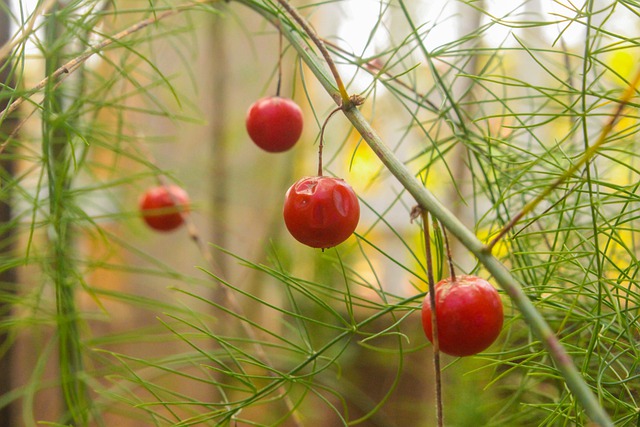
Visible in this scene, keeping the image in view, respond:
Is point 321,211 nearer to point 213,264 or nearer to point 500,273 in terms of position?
point 500,273

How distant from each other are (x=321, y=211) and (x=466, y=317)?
0.07m

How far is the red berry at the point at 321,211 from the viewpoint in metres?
0.25

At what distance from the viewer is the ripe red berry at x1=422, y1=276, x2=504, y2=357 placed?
23 cm

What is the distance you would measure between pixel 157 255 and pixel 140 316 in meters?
0.14

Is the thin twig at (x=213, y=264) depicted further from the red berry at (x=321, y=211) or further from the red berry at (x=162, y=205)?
the red berry at (x=321, y=211)

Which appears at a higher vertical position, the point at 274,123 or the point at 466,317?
the point at 274,123

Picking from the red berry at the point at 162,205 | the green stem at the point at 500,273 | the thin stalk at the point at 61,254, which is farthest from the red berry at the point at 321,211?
the red berry at the point at 162,205

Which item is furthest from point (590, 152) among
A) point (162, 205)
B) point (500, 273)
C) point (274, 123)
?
point (162, 205)

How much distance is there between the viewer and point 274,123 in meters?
0.36

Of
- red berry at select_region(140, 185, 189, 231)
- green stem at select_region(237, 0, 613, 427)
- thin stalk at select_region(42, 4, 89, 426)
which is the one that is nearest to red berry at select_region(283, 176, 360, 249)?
green stem at select_region(237, 0, 613, 427)

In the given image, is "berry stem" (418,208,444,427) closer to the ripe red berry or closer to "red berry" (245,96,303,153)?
the ripe red berry

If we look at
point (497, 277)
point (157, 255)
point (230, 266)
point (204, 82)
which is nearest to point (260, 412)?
point (230, 266)

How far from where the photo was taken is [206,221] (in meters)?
1.35

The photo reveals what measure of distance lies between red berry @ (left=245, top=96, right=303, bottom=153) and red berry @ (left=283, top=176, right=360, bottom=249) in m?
0.12
